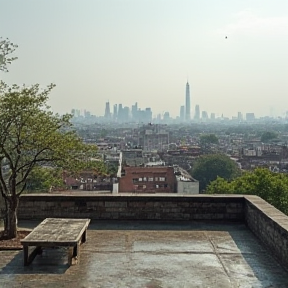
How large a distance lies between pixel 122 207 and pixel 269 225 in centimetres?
348

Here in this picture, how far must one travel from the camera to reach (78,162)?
30.1 ft

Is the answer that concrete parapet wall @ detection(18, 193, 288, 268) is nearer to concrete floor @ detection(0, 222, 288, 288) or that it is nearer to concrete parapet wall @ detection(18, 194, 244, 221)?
concrete parapet wall @ detection(18, 194, 244, 221)

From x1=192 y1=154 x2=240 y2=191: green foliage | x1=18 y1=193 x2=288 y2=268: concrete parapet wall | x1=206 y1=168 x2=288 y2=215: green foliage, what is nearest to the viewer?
x1=18 y1=193 x2=288 y2=268: concrete parapet wall

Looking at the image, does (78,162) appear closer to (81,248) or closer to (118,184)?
(81,248)

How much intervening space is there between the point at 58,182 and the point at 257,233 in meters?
4.32

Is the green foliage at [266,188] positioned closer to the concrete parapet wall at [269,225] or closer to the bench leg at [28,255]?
the concrete parapet wall at [269,225]

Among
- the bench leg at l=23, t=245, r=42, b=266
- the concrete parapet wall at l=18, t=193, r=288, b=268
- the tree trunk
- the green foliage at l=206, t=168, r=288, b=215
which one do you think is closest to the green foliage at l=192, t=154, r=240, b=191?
the green foliage at l=206, t=168, r=288, b=215

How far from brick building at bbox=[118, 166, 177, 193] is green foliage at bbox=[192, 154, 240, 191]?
33.3 ft

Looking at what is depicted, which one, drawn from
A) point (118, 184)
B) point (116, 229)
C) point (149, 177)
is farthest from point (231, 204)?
point (149, 177)

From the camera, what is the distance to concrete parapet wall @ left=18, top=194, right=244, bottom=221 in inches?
409

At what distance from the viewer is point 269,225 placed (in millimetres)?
7984

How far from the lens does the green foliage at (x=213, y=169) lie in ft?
244

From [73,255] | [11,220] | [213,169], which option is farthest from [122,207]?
[213,169]

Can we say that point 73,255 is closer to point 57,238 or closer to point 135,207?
point 57,238
